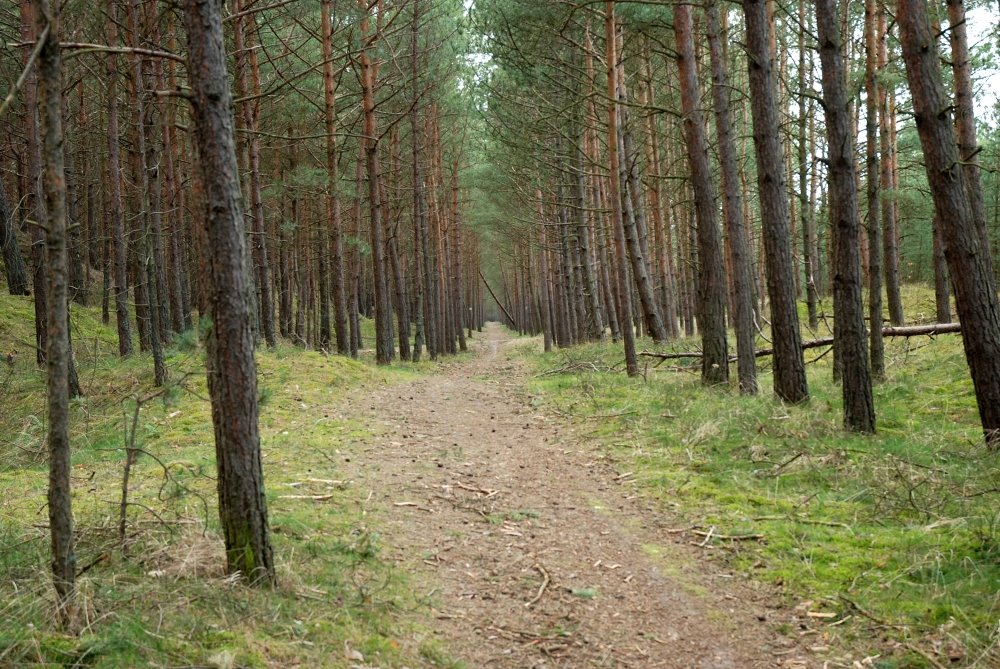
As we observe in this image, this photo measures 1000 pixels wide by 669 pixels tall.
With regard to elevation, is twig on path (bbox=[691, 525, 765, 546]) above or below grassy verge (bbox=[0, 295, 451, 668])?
below

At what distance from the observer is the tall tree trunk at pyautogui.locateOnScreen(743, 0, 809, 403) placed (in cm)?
913

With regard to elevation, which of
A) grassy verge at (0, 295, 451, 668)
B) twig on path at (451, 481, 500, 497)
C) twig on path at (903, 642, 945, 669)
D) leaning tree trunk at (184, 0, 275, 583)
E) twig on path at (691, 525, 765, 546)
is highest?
leaning tree trunk at (184, 0, 275, 583)

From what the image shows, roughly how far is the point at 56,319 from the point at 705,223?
1001 centimetres

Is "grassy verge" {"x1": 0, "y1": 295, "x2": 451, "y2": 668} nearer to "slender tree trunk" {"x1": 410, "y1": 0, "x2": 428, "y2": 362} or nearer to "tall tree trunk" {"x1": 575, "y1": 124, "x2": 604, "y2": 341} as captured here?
"slender tree trunk" {"x1": 410, "y1": 0, "x2": 428, "y2": 362}

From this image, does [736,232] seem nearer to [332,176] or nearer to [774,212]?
[774,212]

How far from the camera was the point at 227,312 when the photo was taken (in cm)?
382

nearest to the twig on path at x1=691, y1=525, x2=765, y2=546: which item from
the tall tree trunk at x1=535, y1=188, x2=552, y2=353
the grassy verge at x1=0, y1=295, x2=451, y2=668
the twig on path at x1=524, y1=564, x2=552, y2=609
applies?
the twig on path at x1=524, y1=564, x2=552, y2=609

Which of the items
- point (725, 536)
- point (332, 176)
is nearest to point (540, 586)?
point (725, 536)

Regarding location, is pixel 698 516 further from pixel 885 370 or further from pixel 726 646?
pixel 885 370

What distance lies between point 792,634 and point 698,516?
1.94 m

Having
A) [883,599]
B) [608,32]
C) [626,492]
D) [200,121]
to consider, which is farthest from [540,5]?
[883,599]

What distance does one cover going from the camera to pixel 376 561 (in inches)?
191

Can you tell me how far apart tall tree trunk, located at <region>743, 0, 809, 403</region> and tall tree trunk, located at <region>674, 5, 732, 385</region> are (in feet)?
5.89

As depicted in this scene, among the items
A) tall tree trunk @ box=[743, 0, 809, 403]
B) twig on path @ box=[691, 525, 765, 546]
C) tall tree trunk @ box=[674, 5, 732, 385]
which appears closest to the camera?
twig on path @ box=[691, 525, 765, 546]
